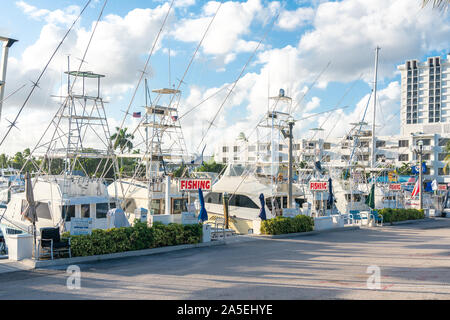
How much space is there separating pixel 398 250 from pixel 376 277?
6.34 metres

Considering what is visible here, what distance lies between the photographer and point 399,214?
31797 mm

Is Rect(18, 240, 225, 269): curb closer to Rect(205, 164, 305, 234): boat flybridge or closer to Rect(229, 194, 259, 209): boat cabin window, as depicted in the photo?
Rect(205, 164, 305, 234): boat flybridge

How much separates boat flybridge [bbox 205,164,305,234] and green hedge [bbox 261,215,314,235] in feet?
→ 8.94

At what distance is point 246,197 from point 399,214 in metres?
12.1

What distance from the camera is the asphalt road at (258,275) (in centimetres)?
1056

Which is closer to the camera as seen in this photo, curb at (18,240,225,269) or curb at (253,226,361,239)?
curb at (18,240,225,269)

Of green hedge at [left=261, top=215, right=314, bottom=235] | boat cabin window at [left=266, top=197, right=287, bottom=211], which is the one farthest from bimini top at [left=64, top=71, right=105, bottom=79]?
boat cabin window at [left=266, top=197, right=287, bottom=211]

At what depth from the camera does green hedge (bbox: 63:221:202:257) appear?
14.9 m

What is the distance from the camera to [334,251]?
1767 cm

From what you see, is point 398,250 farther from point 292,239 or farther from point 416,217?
point 416,217

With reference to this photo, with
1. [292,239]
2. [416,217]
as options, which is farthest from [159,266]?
[416,217]

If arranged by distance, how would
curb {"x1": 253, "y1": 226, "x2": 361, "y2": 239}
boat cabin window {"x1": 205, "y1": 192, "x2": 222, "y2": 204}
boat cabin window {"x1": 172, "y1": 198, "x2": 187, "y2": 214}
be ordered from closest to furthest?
curb {"x1": 253, "y1": 226, "x2": 361, "y2": 239} < boat cabin window {"x1": 172, "y1": 198, "x2": 187, "y2": 214} < boat cabin window {"x1": 205, "y1": 192, "x2": 222, "y2": 204}

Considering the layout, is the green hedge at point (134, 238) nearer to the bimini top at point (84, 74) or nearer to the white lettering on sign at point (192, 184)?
the white lettering on sign at point (192, 184)

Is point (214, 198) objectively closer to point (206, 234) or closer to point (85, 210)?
point (206, 234)
